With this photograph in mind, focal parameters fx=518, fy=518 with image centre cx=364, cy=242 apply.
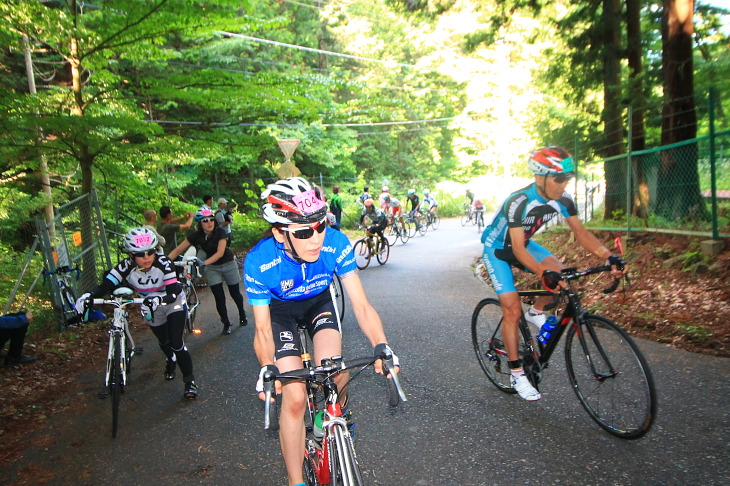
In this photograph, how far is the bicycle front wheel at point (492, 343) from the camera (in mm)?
5008

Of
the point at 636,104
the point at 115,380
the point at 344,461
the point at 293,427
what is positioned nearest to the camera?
the point at 344,461

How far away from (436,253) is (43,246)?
11737 millimetres

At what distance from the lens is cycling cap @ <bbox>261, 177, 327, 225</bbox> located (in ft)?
9.59

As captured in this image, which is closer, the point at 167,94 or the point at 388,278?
the point at 167,94

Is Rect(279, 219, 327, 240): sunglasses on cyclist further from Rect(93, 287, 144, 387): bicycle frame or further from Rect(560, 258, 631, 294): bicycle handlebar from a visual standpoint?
Rect(93, 287, 144, 387): bicycle frame

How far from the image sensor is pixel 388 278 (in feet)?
41.5

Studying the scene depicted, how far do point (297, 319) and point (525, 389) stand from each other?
2203 mm

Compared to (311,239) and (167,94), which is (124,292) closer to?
(311,239)

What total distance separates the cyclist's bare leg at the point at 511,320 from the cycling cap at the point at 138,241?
11.7ft

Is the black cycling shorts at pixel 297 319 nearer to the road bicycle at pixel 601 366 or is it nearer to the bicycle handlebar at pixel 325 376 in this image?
the bicycle handlebar at pixel 325 376

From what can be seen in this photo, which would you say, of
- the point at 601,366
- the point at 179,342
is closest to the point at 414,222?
the point at 179,342

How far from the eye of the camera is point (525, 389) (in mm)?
4453

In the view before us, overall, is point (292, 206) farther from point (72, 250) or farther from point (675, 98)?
point (675, 98)

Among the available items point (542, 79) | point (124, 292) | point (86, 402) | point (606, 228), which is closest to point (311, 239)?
point (124, 292)
